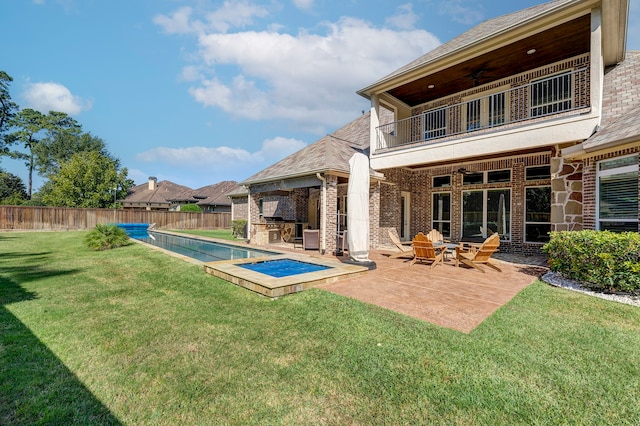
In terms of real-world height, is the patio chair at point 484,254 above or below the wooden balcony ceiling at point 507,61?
below

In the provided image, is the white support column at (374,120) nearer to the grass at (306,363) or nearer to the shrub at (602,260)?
the shrub at (602,260)

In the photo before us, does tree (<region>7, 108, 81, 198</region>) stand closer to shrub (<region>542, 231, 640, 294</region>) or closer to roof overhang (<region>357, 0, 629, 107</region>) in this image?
roof overhang (<region>357, 0, 629, 107</region>)

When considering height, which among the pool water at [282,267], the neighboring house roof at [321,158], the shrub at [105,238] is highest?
the neighboring house roof at [321,158]

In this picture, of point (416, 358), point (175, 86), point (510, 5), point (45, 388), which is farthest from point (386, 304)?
point (175, 86)

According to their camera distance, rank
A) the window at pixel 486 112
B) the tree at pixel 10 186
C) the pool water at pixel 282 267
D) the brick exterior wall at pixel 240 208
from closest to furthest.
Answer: the pool water at pixel 282 267 → the window at pixel 486 112 → the brick exterior wall at pixel 240 208 → the tree at pixel 10 186

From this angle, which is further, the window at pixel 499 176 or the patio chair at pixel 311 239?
the patio chair at pixel 311 239

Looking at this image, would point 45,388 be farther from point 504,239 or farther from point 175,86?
point 175,86

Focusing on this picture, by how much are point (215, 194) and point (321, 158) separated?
1143 inches

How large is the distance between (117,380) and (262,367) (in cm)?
142

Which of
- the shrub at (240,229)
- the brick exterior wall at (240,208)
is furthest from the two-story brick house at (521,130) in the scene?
the brick exterior wall at (240,208)

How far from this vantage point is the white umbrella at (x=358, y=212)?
784cm

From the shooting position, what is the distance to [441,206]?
1327cm

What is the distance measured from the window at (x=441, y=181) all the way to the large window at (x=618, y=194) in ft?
19.3

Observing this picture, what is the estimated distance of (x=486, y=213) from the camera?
11.9m
